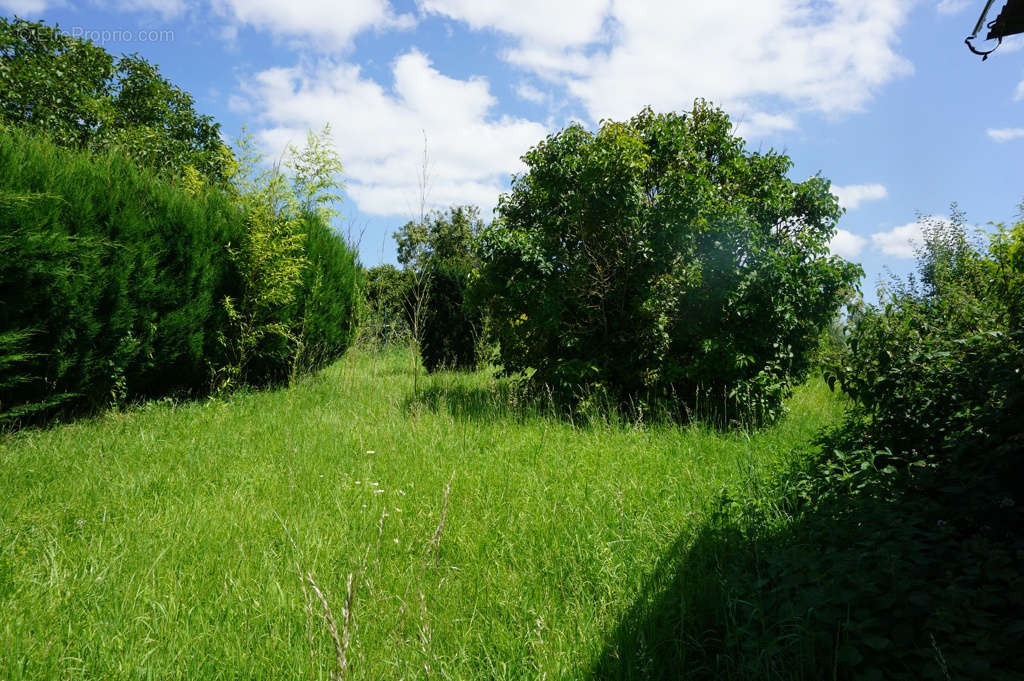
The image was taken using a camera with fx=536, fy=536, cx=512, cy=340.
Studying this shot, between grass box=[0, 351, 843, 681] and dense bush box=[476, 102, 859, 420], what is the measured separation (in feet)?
3.42

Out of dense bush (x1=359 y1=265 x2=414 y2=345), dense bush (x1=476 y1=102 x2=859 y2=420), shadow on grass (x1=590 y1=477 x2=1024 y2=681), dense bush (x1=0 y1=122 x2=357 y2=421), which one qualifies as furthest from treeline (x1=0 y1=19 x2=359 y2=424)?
shadow on grass (x1=590 y1=477 x2=1024 y2=681)

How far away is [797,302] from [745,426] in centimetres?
159

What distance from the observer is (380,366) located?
11.8 metres

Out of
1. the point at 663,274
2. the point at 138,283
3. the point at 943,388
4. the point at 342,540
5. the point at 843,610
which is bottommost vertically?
the point at 342,540

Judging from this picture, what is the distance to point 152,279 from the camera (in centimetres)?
610

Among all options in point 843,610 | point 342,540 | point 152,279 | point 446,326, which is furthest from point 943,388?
point 446,326

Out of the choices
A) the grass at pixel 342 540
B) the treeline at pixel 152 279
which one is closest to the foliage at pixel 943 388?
the grass at pixel 342 540

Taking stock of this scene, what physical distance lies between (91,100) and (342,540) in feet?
55.6

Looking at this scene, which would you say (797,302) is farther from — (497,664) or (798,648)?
(497,664)

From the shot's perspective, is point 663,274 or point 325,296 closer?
point 663,274

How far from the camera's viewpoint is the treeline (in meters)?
4.99

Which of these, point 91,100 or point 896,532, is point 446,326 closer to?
point 896,532

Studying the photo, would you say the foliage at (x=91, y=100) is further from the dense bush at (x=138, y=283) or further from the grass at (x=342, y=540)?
the grass at (x=342, y=540)

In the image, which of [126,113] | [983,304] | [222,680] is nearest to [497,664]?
[222,680]
